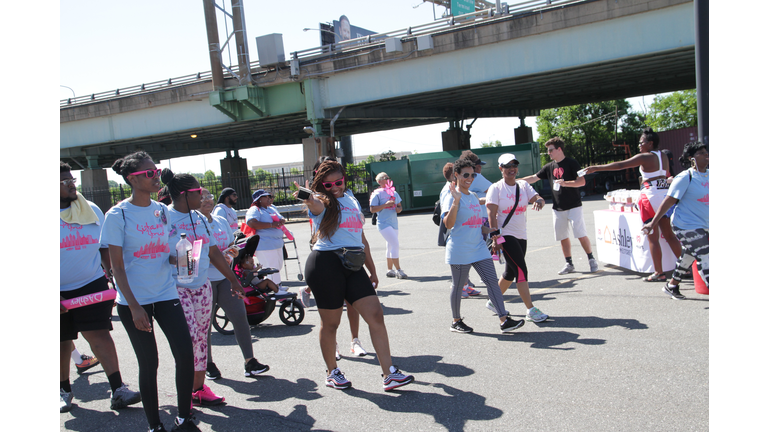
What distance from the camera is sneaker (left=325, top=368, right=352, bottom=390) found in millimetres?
4547

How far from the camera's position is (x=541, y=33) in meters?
21.3

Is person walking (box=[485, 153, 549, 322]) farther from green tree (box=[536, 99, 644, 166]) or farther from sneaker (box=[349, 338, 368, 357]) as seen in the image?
green tree (box=[536, 99, 644, 166])

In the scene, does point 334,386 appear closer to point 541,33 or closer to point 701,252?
point 701,252

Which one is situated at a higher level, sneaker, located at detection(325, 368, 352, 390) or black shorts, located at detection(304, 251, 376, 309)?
black shorts, located at detection(304, 251, 376, 309)

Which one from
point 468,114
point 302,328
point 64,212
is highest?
point 468,114

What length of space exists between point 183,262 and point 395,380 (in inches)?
73.3

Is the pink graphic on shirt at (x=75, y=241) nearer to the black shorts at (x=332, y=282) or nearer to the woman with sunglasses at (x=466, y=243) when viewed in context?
the black shorts at (x=332, y=282)

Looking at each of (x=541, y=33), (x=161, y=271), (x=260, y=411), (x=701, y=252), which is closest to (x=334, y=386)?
(x=260, y=411)

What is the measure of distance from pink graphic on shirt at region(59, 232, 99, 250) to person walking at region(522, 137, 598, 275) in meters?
6.20

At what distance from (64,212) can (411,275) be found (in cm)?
626

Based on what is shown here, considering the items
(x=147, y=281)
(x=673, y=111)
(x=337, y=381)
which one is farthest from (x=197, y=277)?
(x=673, y=111)

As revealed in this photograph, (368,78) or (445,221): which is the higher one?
(368,78)

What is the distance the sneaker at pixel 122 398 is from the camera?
448cm

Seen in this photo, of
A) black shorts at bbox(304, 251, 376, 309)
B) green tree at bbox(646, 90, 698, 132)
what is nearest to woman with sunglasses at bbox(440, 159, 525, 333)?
black shorts at bbox(304, 251, 376, 309)
